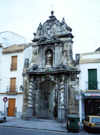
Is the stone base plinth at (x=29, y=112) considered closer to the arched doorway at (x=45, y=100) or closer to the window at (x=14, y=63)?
the arched doorway at (x=45, y=100)

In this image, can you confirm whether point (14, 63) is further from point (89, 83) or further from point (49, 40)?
point (89, 83)

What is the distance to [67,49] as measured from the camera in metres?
23.7

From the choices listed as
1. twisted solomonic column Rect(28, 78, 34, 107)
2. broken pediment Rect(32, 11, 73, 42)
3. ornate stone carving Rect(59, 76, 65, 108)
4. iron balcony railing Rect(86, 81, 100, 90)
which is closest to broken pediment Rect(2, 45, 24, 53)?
broken pediment Rect(32, 11, 73, 42)

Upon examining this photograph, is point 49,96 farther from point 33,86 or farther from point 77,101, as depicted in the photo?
point 77,101

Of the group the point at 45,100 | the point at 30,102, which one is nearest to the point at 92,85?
the point at 45,100

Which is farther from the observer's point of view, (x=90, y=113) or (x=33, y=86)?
(x=33, y=86)

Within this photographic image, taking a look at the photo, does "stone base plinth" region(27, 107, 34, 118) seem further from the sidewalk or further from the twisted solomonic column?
the sidewalk

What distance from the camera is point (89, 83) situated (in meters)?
22.0

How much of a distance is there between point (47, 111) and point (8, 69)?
7.50 metres

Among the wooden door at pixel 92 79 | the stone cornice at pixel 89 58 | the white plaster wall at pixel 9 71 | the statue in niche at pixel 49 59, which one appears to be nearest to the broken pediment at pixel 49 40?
the statue in niche at pixel 49 59

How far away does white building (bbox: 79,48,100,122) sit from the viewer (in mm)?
21722

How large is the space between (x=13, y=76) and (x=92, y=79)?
33.5ft

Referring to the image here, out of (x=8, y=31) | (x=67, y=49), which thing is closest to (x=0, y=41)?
(x=8, y=31)

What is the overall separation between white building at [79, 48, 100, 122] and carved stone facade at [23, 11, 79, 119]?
67 centimetres
